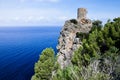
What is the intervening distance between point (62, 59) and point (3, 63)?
41779 millimetres

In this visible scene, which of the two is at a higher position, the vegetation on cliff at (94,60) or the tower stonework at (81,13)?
the tower stonework at (81,13)

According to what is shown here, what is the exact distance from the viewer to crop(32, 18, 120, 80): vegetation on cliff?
1970 cm

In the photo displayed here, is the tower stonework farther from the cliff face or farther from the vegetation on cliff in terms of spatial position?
the vegetation on cliff

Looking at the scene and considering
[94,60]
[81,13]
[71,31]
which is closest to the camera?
[94,60]

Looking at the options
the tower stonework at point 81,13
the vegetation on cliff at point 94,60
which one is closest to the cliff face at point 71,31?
the tower stonework at point 81,13

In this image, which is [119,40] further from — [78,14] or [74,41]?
[78,14]

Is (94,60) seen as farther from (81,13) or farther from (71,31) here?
(81,13)

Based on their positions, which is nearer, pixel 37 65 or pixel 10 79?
pixel 37 65

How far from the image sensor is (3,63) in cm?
7894

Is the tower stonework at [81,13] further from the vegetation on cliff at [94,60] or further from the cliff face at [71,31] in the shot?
the vegetation on cliff at [94,60]

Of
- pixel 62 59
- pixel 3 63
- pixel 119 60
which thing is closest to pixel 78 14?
pixel 62 59

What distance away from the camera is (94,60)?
2645cm

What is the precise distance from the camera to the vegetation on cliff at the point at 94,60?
64.6 ft

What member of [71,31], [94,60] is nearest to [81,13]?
[71,31]
